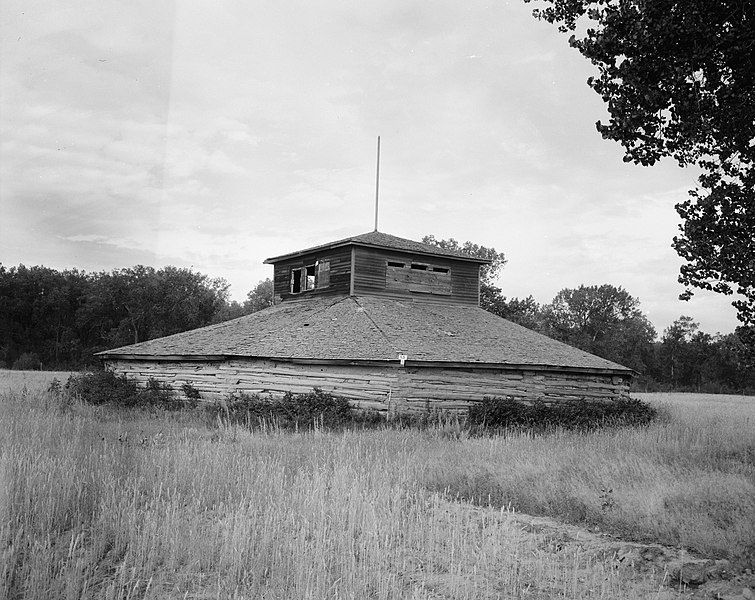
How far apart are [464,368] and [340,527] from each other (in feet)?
51.4

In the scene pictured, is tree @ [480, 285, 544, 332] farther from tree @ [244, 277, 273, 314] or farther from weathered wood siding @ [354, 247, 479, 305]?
tree @ [244, 277, 273, 314]

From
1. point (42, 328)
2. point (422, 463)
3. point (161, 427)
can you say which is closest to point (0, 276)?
point (42, 328)

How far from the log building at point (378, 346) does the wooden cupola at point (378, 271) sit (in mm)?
51

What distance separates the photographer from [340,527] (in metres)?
8.28

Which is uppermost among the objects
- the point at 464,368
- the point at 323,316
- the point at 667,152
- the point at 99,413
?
the point at 667,152

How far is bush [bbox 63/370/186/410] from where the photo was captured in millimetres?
26281

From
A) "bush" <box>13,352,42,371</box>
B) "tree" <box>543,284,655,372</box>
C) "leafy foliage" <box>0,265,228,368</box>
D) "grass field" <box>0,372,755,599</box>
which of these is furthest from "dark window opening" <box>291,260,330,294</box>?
"tree" <box>543,284,655,372</box>

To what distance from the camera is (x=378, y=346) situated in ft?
75.6

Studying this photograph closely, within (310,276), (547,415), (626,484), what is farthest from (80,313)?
(626,484)

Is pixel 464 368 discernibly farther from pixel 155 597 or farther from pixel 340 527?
pixel 155 597

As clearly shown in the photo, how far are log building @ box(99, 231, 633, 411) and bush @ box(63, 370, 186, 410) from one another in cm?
62

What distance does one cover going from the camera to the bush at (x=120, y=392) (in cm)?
2628

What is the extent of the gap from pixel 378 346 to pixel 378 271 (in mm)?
8526

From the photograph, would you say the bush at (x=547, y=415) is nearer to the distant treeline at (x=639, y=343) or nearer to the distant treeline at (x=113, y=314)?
the distant treeline at (x=113, y=314)
